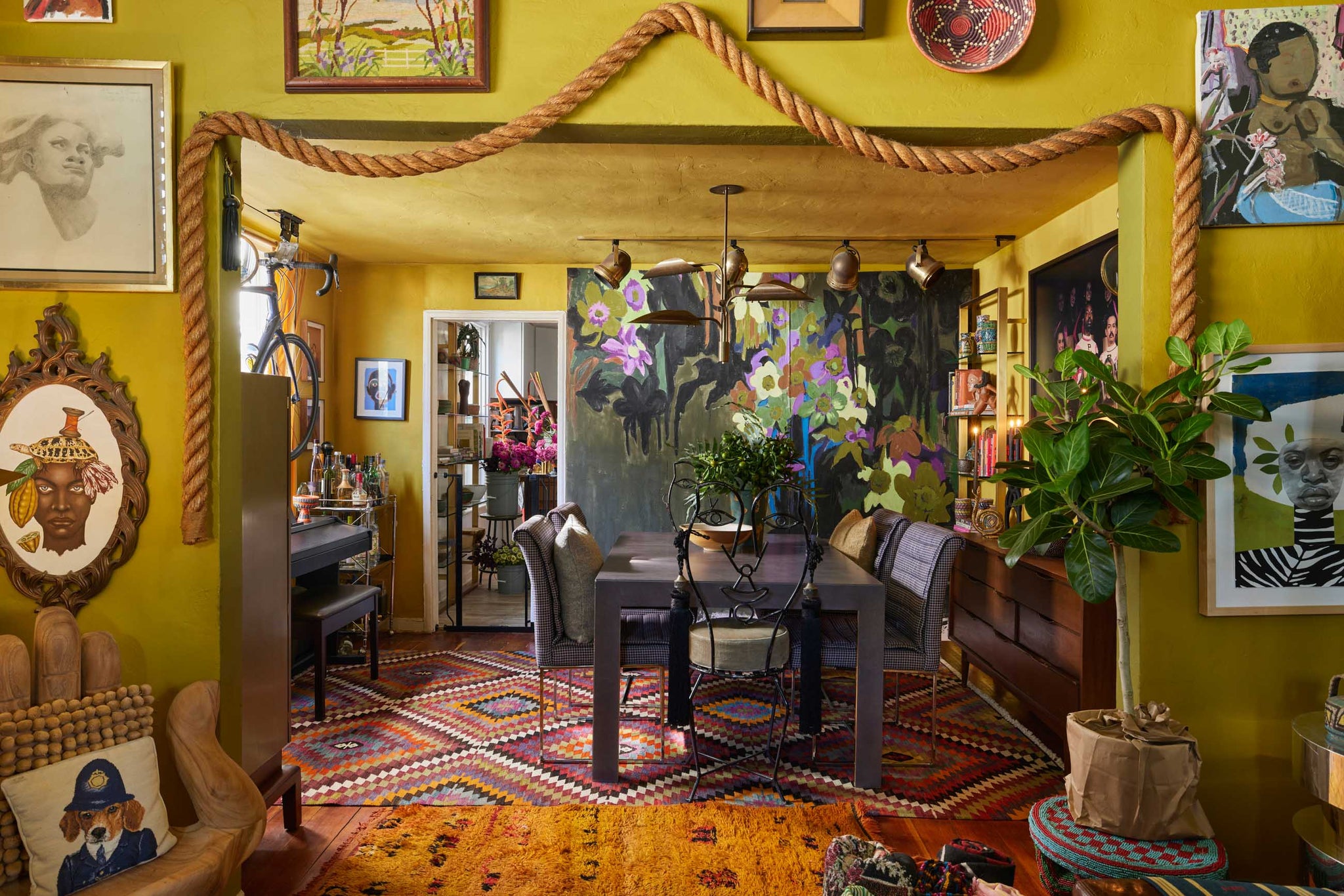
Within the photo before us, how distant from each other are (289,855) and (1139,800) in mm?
2392

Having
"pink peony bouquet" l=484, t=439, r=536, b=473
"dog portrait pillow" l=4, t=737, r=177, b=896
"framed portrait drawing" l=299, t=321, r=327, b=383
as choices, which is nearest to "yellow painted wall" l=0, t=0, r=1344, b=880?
"dog portrait pillow" l=4, t=737, r=177, b=896

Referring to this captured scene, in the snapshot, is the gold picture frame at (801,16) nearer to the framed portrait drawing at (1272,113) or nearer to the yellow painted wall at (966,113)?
the yellow painted wall at (966,113)

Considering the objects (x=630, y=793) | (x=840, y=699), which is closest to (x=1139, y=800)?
(x=630, y=793)

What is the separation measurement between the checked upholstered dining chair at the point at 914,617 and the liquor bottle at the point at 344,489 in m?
2.75

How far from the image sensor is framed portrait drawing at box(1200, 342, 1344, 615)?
2117 millimetres

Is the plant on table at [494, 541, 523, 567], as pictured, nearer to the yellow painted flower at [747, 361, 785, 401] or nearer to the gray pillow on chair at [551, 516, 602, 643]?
the yellow painted flower at [747, 361, 785, 401]

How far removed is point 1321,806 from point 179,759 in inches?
112

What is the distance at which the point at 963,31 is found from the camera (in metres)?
2.16

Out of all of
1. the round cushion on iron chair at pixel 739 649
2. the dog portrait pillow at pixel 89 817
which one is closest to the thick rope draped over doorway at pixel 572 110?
the dog portrait pillow at pixel 89 817

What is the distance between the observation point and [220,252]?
2.21m

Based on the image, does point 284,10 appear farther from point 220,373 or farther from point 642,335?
point 642,335

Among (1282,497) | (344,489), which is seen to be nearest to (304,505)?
(344,489)

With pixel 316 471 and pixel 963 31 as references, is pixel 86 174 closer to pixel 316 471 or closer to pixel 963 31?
pixel 963 31

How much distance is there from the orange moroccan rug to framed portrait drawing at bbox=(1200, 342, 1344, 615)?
4.59 ft
